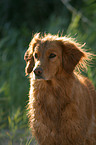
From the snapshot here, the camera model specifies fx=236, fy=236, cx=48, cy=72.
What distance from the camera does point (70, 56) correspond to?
350 cm

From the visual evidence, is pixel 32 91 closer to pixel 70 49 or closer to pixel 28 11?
pixel 70 49

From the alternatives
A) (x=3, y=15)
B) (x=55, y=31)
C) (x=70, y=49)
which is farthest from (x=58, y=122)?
(x=3, y=15)

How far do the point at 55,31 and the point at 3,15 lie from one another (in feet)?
12.0

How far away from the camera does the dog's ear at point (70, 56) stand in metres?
3.44

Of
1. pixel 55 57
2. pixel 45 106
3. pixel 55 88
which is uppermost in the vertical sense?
pixel 55 57

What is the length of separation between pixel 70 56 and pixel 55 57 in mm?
245

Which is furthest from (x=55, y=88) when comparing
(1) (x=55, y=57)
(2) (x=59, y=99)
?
(1) (x=55, y=57)

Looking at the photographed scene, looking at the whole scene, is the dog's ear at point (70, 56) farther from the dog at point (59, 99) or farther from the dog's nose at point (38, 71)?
the dog's nose at point (38, 71)

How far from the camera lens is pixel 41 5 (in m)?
10.2

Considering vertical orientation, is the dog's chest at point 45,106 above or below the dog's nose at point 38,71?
below

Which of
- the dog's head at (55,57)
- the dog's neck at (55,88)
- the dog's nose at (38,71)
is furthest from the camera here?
the dog's neck at (55,88)

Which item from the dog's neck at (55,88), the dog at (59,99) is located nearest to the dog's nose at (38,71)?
the dog at (59,99)

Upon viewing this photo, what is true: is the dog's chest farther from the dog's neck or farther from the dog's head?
Result: the dog's head

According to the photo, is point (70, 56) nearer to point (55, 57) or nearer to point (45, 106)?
point (55, 57)
